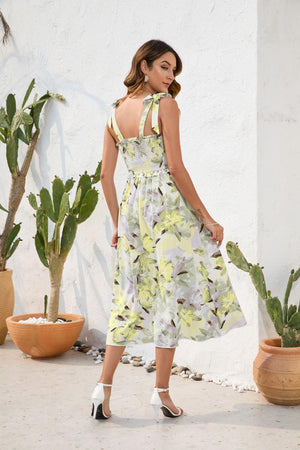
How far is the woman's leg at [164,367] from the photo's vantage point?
252 centimetres

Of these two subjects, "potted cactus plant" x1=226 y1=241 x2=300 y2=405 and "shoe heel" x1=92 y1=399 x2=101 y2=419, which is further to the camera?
"potted cactus plant" x1=226 y1=241 x2=300 y2=405

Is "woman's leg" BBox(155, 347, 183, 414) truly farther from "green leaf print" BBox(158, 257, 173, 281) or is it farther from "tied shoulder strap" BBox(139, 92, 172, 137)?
"tied shoulder strap" BBox(139, 92, 172, 137)

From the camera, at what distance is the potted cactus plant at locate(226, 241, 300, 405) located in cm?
275

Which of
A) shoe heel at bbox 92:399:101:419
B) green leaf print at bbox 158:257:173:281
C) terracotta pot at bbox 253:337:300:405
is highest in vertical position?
green leaf print at bbox 158:257:173:281

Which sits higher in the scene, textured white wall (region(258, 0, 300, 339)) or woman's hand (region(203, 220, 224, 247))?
textured white wall (region(258, 0, 300, 339))

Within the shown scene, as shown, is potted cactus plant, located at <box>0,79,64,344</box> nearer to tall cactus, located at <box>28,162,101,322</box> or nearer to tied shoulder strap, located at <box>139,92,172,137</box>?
tall cactus, located at <box>28,162,101,322</box>

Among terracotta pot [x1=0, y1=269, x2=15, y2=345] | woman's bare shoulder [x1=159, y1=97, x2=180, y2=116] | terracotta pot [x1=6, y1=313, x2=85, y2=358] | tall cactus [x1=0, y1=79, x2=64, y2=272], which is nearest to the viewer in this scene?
woman's bare shoulder [x1=159, y1=97, x2=180, y2=116]

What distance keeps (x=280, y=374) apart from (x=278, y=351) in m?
0.10

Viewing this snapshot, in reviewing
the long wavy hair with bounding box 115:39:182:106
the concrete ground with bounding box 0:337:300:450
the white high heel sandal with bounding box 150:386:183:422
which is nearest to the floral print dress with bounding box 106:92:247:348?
the long wavy hair with bounding box 115:39:182:106

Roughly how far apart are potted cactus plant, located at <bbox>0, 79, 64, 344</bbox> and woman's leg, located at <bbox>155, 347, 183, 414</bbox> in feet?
6.28

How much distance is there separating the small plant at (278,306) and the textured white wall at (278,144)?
0.18 m

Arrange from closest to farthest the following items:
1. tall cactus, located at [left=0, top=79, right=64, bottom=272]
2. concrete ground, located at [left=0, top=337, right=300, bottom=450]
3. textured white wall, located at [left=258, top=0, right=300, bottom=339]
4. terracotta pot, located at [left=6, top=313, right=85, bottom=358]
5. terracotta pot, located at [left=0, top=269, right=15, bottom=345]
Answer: concrete ground, located at [left=0, top=337, right=300, bottom=450], textured white wall, located at [left=258, top=0, right=300, bottom=339], terracotta pot, located at [left=6, top=313, right=85, bottom=358], terracotta pot, located at [left=0, top=269, right=15, bottom=345], tall cactus, located at [left=0, top=79, right=64, bottom=272]

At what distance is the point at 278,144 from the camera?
3080 millimetres

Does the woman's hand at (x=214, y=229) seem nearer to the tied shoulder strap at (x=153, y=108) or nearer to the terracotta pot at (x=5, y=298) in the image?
the tied shoulder strap at (x=153, y=108)
